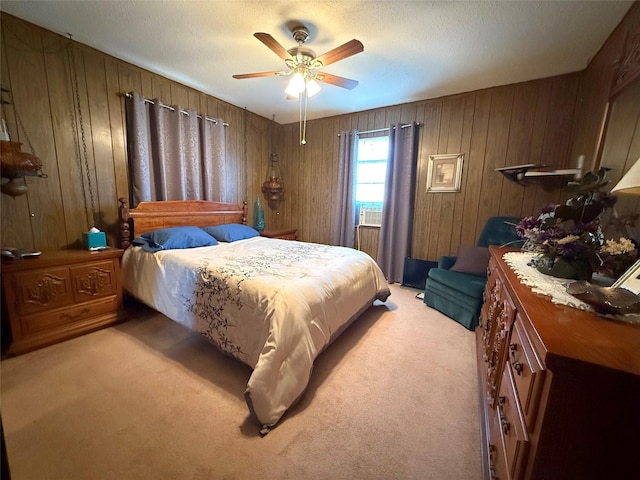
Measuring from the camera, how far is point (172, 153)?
3055 millimetres

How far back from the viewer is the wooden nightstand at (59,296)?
189cm

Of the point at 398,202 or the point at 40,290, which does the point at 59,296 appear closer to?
the point at 40,290

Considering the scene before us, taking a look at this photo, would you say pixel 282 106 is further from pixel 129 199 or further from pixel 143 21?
pixel 129 199

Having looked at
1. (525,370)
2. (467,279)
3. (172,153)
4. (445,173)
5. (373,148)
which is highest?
(373,148)

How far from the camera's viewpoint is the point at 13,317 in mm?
1884

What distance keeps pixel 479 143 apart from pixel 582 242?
2.43 m

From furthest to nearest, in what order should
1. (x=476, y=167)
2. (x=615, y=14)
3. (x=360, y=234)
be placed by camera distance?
(x=360, y=234) < (x=476, y=167) < (x=615, y=14)

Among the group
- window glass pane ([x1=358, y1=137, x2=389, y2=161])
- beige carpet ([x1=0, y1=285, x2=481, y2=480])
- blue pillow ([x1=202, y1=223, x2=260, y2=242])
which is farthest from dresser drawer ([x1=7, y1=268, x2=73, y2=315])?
window glass pane ([x1=358, y1=137, x2=389, y2=161])

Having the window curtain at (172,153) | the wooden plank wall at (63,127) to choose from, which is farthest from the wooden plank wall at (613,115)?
the wooden plank wall at (63,127)

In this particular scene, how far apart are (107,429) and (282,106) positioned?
3835mm

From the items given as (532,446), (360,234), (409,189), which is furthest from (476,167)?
(532,446)

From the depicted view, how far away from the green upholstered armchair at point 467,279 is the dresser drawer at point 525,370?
5.07 ft

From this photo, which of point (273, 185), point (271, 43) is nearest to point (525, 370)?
point (271, 43)

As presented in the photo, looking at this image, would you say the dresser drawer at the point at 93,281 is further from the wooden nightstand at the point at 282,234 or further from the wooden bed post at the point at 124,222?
the wooden nightstand at the point at 282,234
